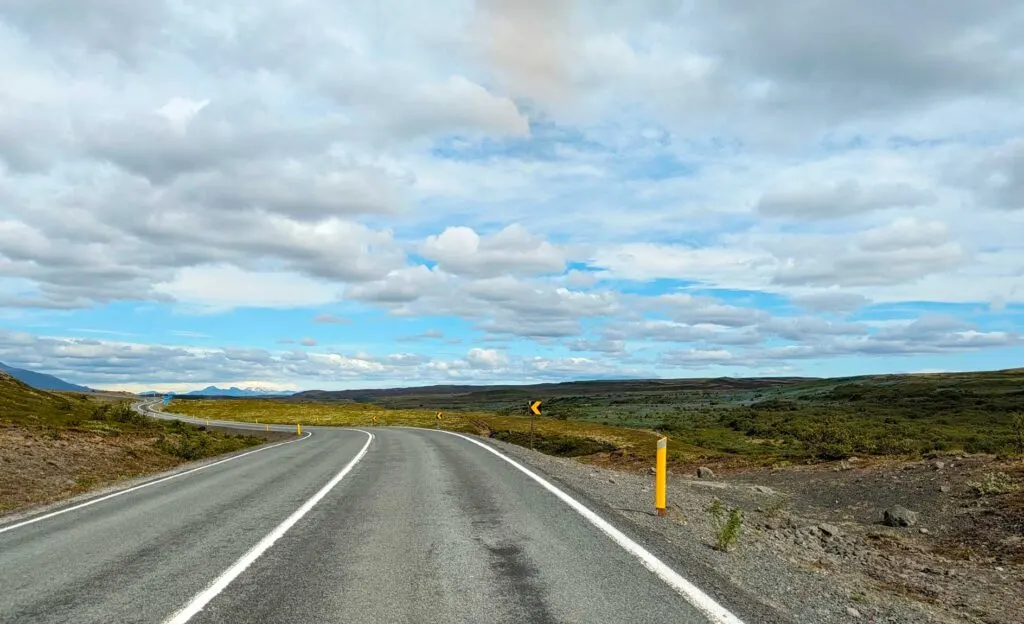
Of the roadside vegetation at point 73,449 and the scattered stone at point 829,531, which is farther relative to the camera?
the roadside vegetation at point 73,449

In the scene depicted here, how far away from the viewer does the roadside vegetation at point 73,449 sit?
683 inches

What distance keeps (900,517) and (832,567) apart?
5.34 metres

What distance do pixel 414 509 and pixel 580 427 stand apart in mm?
44961

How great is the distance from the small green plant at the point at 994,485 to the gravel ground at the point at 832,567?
2.04 meters

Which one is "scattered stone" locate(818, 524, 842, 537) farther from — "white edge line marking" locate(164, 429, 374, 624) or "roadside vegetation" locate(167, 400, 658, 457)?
→ "roadside vegetation" locate(167, 400, 658, 457)

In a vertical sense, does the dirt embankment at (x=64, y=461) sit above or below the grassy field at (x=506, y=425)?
above

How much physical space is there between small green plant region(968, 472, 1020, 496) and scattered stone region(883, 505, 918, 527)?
1374 mm

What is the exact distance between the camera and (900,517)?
42.2ft

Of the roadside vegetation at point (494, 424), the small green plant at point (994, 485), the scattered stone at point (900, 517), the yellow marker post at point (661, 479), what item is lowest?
the roadside vegetation at point (494, 424)

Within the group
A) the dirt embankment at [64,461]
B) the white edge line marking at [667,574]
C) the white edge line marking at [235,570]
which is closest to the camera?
the white edge line marking at [667,574]

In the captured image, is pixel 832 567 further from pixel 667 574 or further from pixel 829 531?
pixel 667 574

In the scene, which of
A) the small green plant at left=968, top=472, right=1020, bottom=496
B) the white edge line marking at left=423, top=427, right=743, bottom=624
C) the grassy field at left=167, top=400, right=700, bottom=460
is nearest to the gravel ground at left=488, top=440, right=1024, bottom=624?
the white edge line marking at left=423, top=427, right=743, bottom=624

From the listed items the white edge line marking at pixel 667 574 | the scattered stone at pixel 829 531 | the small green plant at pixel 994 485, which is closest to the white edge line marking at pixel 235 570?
the white edge line marking at pixel 667 574

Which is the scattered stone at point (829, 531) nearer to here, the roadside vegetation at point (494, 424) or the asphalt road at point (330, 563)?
the asphalt road at point (330, 563)
